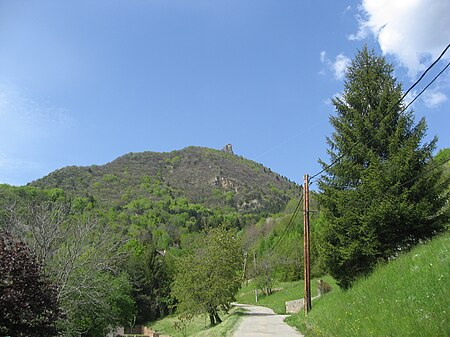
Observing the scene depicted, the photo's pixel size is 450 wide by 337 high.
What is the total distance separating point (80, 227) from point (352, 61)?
15503 millimetres

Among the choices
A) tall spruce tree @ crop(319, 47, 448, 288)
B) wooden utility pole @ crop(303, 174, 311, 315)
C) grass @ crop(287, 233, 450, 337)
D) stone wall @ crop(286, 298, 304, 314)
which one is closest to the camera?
grass @ crop(287, 233, 450, 337)

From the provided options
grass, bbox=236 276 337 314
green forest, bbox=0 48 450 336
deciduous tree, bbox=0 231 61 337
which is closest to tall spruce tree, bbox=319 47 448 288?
green forest, bbox=0 48 450 336

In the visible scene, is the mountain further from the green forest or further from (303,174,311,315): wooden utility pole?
(303,174,311,315): wooden utility pole

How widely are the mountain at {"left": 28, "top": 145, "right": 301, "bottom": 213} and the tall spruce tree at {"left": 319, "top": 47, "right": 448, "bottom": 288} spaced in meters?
112

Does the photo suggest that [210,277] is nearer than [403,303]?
No

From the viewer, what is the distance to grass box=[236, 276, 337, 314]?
34.8 metres

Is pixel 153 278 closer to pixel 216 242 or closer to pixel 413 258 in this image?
pixel 216 242

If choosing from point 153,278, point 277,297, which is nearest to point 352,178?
point 277,297

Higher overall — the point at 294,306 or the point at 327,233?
the point at 327,233

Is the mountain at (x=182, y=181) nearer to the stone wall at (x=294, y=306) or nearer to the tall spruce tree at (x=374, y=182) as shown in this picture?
the stone wall at (x=294, y=306)

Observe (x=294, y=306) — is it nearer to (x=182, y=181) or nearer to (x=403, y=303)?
(x=403, y=303)

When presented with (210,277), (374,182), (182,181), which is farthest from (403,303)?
(182,181)

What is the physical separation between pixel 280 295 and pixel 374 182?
94.8 ft

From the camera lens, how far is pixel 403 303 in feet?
28.3
